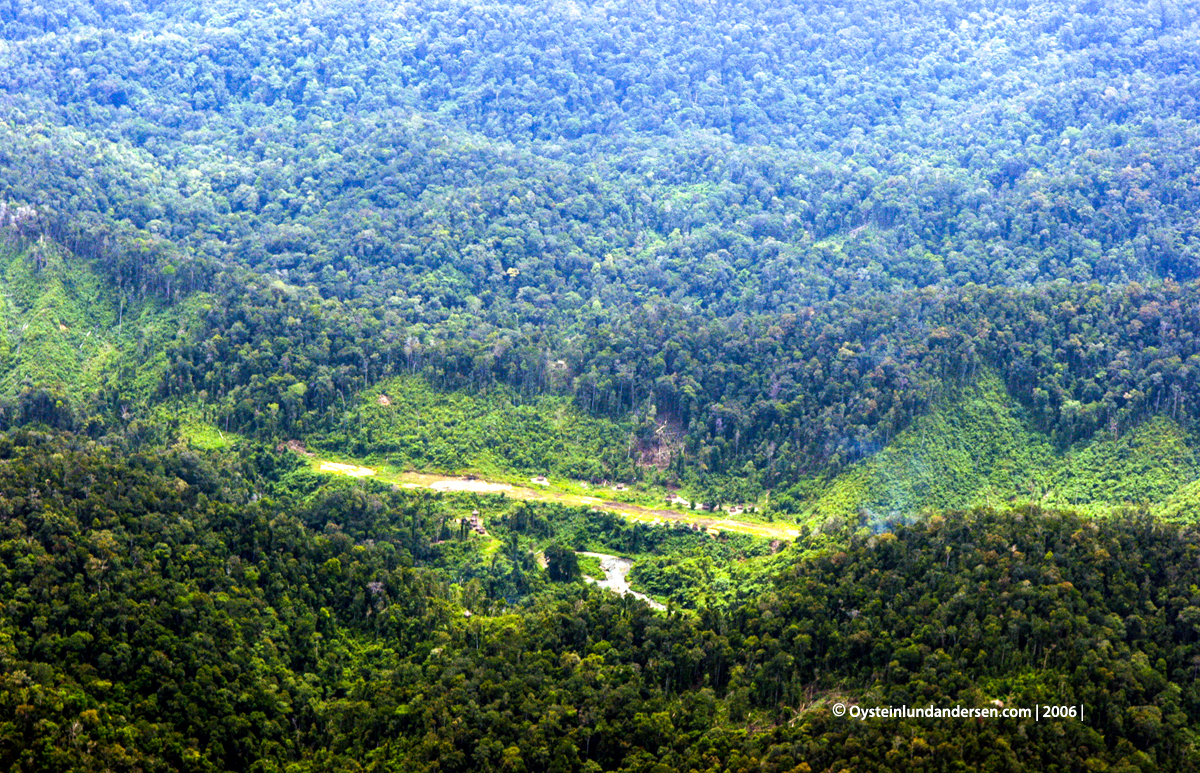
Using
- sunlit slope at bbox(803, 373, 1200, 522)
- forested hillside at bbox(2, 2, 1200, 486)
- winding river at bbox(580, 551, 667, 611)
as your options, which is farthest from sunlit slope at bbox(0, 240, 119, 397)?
sunlit slope at bbox(803, 373, 1200, 522)

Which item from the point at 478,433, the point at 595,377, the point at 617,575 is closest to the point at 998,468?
the point at 617,575

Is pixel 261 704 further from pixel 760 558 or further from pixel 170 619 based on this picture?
pixel 760 558

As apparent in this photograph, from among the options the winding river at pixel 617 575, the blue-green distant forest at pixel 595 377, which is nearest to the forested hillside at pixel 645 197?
the blue-green distant forest at pixel 595 377

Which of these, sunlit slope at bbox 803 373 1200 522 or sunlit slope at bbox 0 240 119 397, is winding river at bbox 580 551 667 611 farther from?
sunlit slope at bbox 0 240 119 397

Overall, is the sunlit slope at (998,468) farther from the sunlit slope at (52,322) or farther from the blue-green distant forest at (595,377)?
the sunlit slope at (52,322)

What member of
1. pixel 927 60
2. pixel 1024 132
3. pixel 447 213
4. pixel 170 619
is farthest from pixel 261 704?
pixel 927 60
